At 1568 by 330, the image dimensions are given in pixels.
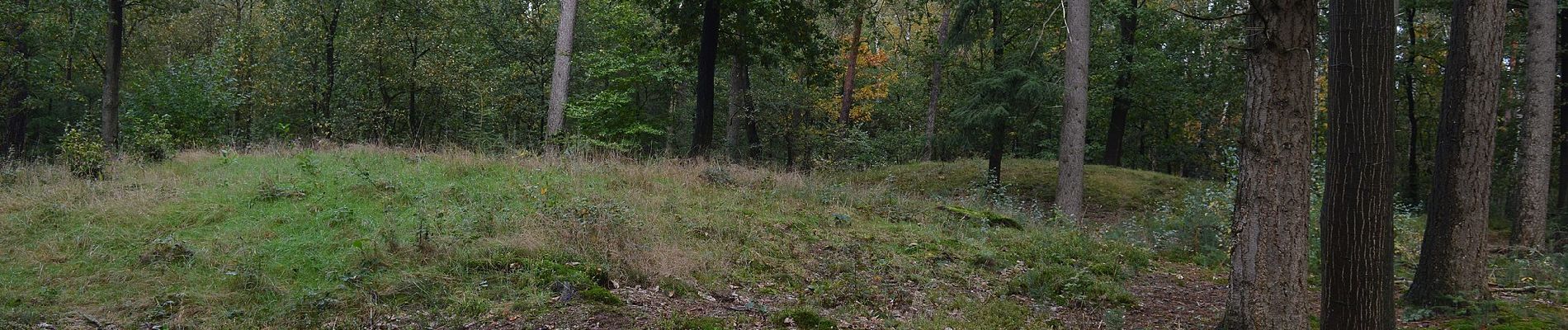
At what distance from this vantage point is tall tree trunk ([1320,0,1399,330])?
3977 millimetres

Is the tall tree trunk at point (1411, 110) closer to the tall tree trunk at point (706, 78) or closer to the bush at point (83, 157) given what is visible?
the tall tree trunk at point (706, 78)

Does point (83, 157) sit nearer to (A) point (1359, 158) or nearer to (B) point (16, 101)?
(A) point (1359, 158)

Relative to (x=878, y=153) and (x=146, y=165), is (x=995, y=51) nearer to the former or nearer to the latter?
(x=878, y=153)

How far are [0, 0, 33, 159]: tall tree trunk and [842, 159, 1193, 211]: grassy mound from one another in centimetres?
1954

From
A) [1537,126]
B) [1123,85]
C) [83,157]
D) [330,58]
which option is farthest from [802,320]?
[330,58]

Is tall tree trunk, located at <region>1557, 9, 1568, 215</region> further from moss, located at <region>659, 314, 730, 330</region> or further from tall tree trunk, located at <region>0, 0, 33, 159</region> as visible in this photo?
tall tree trunk, located at <region>0, 0, 33, 159</region>

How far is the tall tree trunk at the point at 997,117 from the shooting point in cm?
1555

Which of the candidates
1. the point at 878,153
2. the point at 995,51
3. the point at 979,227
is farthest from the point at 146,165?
the point at 878,153

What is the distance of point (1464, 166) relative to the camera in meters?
6.56

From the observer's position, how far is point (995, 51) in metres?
16.1

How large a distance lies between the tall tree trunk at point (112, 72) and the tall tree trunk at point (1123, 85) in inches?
731

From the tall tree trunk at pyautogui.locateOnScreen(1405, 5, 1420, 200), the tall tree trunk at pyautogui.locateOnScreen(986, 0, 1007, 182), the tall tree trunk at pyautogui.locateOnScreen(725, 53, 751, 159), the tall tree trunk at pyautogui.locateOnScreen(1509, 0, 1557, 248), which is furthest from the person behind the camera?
the tall tree trunk at pyautogui.locateOnScreen(1405, 5, 1420, 200)

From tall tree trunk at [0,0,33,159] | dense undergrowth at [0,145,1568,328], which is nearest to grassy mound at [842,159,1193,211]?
dense undergrowth at [0,145,1568,328]

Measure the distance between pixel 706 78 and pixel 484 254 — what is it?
7558 millimetres
